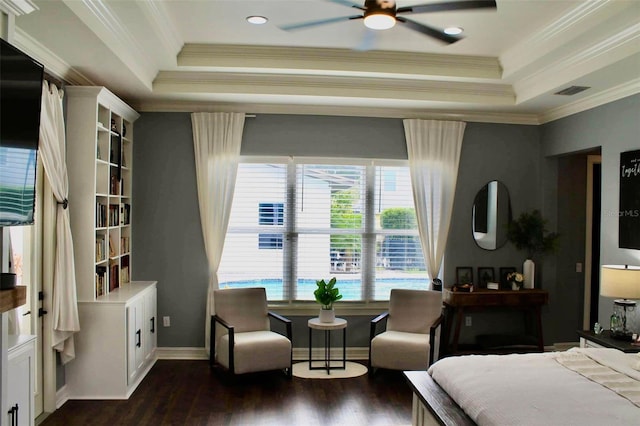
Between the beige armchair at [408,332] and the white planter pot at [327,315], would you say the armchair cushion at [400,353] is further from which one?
the white planter pot at [327,315]

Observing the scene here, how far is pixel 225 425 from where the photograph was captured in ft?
12.3

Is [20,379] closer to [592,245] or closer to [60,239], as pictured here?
[60,239]

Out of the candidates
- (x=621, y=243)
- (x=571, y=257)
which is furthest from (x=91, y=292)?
(x=571, y=257)

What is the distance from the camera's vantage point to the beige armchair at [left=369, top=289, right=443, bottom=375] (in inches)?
185

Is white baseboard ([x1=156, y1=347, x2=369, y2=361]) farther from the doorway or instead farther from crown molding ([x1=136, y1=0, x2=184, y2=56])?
crown molding ([x1=136, y1=0, x2=184, y2=56])

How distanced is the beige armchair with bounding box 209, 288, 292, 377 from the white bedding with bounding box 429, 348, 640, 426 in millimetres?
1781

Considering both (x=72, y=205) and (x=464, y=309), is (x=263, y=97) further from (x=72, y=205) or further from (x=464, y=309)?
(x=464, y=309)

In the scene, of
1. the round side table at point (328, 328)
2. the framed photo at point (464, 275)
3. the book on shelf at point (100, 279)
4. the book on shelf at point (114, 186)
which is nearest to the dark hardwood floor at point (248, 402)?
the round side table at point (328, 328)

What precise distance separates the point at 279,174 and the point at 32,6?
3.34 meters

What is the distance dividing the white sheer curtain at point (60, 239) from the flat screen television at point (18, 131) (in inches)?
54.5

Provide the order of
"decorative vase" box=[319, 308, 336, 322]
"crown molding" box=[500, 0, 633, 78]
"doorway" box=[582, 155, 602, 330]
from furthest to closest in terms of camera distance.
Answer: "doorway" box=[582, 155, 602, 330] → "decorative vase" box=[319, 308, 336, 322] → "crown molding" box=[500, 0, 633, 78]

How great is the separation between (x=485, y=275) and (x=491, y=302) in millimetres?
450

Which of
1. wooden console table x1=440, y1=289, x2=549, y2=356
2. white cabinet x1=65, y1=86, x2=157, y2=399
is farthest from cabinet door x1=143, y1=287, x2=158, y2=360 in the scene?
wooden console table x1=440, y1=289, x2=549, y2=356

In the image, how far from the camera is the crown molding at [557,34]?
3250 mm
